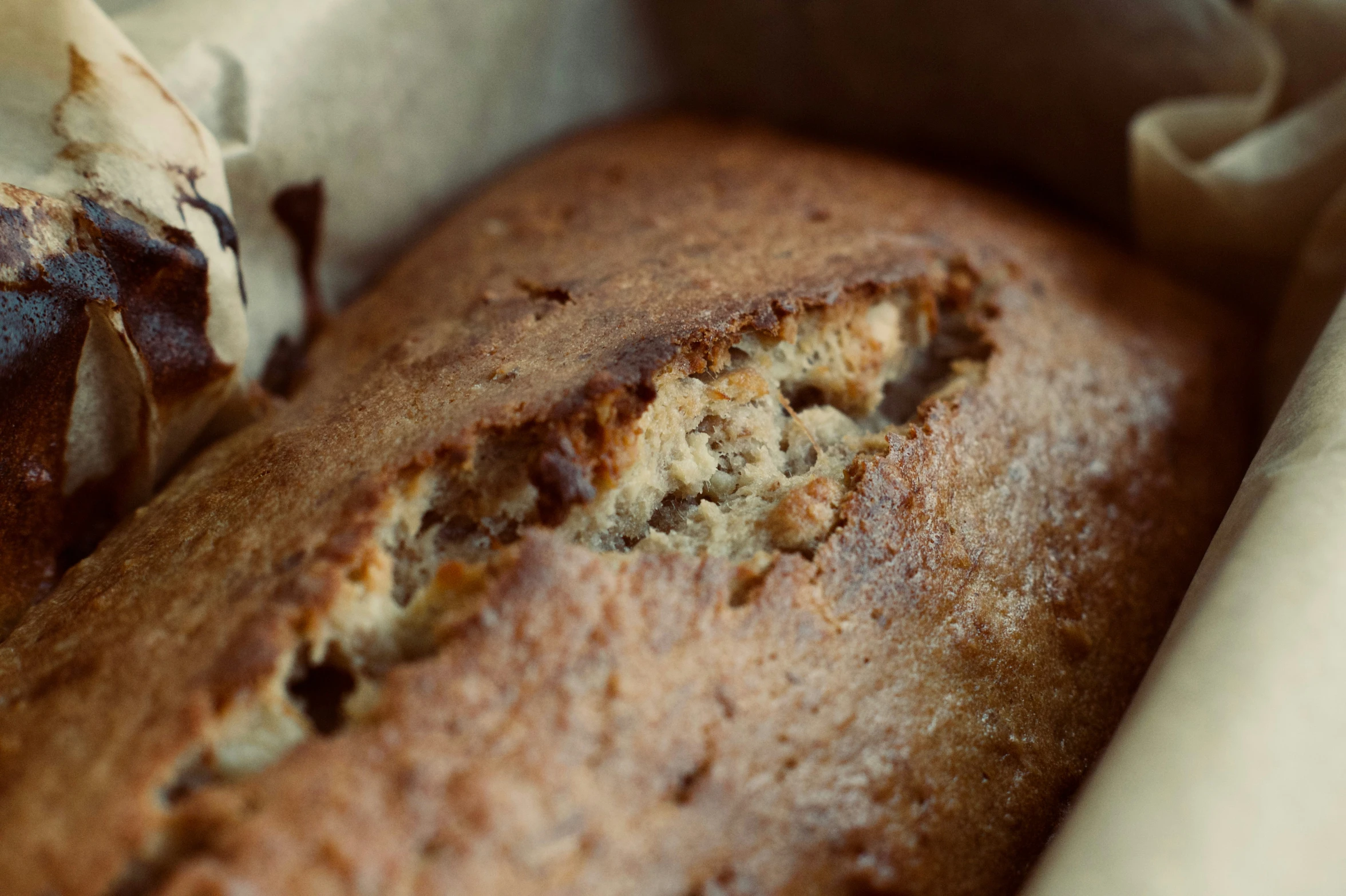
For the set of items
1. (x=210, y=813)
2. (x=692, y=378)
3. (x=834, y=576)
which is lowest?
(x=210, y=813)

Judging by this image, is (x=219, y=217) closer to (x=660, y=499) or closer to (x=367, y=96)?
(x=367, y=96)

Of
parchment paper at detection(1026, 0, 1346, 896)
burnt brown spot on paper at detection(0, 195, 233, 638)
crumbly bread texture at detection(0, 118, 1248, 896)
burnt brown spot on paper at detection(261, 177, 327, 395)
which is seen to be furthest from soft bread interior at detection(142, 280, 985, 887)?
burnt brown spot on paper at detection(261, 177, 327, 395)

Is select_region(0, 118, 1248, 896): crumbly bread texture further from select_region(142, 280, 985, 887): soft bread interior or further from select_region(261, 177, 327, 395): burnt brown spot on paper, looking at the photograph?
select_region(261, 177, 327, 395): burnt brown spot on paper

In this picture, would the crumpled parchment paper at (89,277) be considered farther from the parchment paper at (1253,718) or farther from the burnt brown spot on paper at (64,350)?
the parchment paper at (1253,718)

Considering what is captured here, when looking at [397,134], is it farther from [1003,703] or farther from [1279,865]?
[1279,865]

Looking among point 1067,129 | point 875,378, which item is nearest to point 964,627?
point 875,378

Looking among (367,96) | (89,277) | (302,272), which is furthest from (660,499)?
(367,96)

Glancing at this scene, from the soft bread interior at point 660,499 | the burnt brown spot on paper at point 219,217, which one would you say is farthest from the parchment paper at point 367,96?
the soft bread interior at point 660,499
